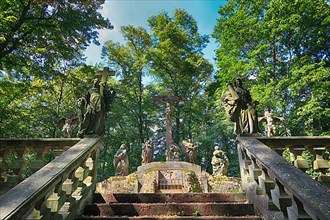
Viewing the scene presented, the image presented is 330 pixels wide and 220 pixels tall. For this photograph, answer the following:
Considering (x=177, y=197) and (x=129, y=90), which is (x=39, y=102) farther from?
(x=177, y=197)

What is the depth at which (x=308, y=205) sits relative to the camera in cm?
236

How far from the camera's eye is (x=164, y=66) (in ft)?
87.7

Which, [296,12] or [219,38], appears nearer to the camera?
[296,12]

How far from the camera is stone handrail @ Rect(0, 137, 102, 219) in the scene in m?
2.52

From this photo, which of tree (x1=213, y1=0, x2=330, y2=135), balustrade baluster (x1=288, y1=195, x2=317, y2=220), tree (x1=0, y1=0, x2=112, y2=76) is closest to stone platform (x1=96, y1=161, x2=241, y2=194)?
tree (x1=213, y1=0, x2=330, y2=135)

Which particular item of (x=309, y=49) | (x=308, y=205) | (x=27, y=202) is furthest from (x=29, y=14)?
(x=309, y=49)

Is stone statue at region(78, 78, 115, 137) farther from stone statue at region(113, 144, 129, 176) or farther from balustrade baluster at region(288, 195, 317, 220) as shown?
stone statue at region(113, 144, 129, 176)

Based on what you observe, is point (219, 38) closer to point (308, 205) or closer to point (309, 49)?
point (309, 49)

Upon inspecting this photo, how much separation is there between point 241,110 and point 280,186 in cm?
232

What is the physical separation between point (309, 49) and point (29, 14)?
14.9 meters

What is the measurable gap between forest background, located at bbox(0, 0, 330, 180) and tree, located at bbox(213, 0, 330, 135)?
2.3 inches

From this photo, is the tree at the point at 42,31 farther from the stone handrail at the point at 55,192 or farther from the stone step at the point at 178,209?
the stone step at the point at 178,209

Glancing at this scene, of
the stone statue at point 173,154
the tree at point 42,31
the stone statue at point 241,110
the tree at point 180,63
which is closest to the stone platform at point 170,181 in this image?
the stone statue at point 173,154

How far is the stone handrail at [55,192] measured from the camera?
2.52 metres
